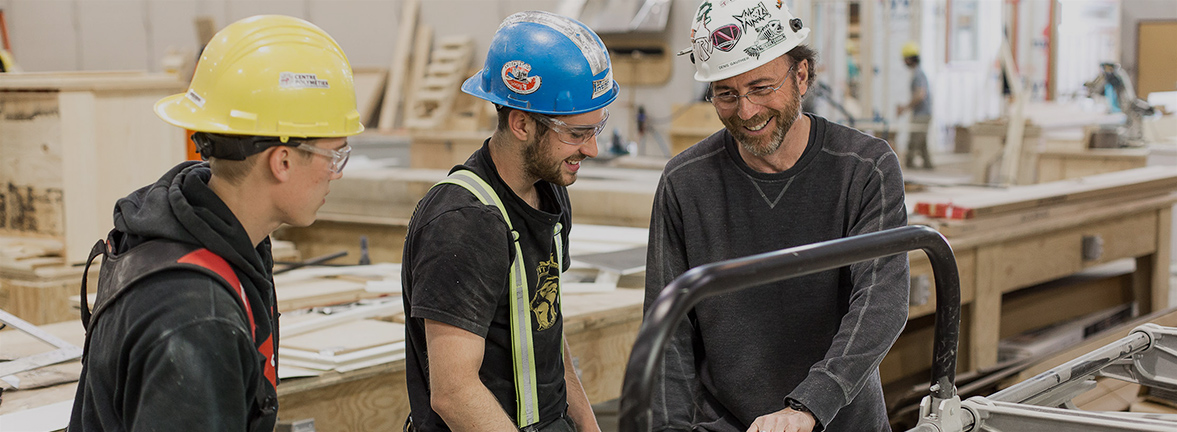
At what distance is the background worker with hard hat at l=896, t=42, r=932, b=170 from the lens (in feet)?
33.0

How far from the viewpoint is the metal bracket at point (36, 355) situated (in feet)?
8.48

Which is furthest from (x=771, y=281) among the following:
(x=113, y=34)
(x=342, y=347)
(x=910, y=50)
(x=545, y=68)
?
(x=113, y=34)

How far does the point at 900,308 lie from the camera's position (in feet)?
6.25

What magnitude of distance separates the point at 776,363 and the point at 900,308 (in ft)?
0.93

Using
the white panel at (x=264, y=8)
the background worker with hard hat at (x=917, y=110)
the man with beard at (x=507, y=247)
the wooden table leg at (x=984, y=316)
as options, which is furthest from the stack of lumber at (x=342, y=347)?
the white panel at (x=264, y=8)

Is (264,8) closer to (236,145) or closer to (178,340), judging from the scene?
(236,145)

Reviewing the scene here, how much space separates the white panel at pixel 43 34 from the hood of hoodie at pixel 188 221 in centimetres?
1574

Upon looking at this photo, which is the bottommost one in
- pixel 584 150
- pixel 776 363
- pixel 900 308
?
pixel 776 363

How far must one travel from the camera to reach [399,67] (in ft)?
37.7

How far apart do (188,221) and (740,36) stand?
1.16 metres

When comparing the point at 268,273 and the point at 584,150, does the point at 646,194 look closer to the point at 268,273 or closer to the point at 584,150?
the point at 584,150

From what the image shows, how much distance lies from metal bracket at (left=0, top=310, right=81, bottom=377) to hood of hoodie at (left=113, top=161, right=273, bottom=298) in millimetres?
1459

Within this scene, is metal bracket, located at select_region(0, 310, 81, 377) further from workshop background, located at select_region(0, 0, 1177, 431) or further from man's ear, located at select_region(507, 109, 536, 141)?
man's ear, located at select_region(507, 109, 536, 141)

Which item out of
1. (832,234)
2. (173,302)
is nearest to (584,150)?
(832,234)
